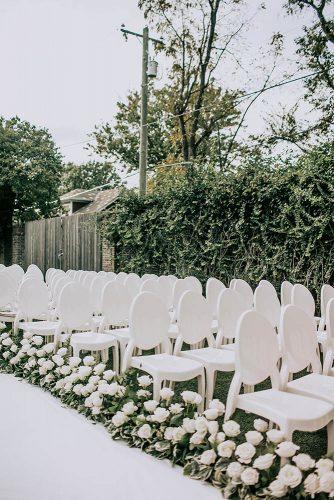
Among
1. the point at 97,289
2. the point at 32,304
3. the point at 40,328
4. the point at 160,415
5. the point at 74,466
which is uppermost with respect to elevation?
the point at 97,289

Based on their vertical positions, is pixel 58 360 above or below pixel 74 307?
below

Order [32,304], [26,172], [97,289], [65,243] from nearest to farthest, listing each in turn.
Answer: [32,304] < [97,289] < [65,243] < [26,172]

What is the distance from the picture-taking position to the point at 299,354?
3160mm

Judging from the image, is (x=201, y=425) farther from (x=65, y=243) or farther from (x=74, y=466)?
Answer: (x=65, y=243)

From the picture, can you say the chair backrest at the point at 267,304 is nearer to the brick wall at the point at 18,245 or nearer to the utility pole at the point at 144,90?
the utility pole at the point at 144,90

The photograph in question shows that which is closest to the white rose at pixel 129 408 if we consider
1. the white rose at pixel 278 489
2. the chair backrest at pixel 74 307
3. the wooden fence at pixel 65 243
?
the white rose at pixel 278 489

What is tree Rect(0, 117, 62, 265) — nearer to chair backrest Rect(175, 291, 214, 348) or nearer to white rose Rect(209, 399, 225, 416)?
chair backrest Rect(175, 291, 214, 348)

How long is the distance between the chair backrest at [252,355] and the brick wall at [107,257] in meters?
8.12

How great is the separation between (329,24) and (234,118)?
6.64m

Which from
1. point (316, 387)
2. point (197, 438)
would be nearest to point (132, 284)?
point (316, 387)

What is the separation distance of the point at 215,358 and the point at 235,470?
147 cm

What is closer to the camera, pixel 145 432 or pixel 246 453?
pixel 246 453

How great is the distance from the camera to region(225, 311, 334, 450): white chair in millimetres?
2541

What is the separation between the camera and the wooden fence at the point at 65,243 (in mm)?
12219
